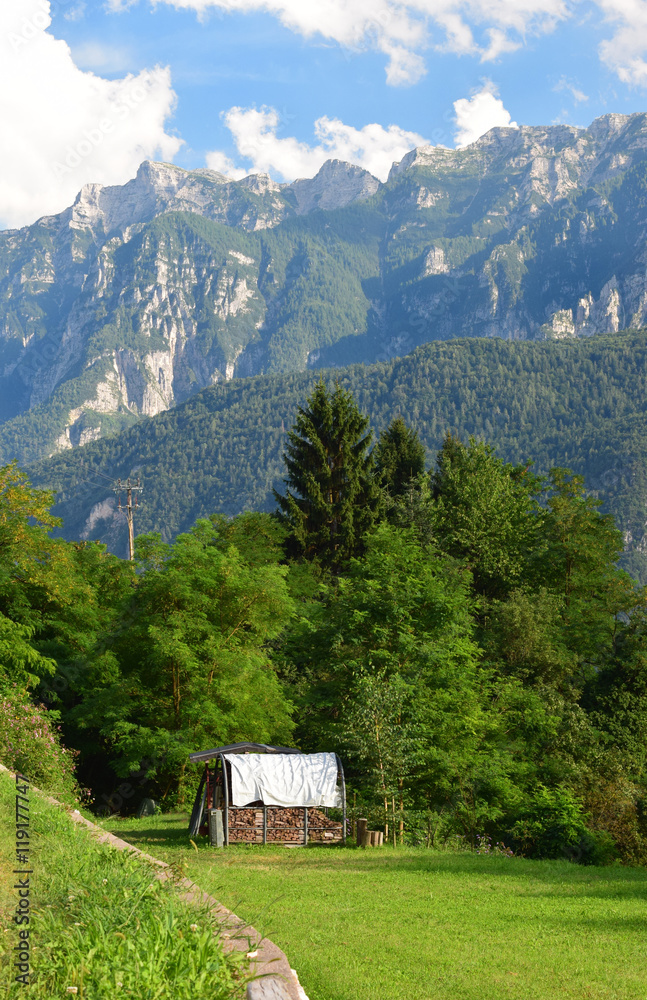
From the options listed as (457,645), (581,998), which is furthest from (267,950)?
(457,645)

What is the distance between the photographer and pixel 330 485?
51.5 m

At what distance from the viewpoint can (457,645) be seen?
31.8 m

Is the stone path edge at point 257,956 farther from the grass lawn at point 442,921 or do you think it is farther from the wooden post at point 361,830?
the wooden post at point 361,830

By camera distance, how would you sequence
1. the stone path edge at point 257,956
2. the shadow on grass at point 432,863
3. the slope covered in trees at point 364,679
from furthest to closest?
the slope covered in trees at point 364,679 < the shadow on grass at point 432,863 < the stone path edge at point 257,956

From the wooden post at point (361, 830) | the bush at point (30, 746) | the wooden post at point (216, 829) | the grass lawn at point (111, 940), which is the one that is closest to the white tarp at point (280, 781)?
the wooden post at point (216, 829)

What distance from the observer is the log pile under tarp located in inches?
938

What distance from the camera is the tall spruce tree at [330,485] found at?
1941 inches

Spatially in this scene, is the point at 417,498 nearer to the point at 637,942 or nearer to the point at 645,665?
the point at 645,665

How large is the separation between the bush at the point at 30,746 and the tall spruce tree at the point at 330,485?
81.1 feet

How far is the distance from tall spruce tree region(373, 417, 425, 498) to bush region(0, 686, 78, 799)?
3436 centimetres

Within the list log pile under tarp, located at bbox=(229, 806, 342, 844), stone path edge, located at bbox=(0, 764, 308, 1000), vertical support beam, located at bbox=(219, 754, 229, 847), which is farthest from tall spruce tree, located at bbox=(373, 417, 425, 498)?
stone path edge, located at bbox=(0, 764, 308, 1000)

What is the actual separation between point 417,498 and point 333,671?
61.6 feet

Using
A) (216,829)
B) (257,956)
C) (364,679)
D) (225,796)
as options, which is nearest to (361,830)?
(225,796)

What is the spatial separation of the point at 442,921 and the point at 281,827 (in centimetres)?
1100
